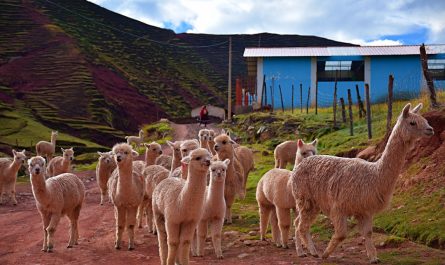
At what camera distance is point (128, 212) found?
10.1m

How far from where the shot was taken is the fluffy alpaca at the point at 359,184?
7738 mm

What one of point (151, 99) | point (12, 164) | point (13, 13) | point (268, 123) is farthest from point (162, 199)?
point (13, 13)

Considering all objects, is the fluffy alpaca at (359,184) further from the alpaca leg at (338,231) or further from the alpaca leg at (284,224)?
the alpaca leg at (284,224)

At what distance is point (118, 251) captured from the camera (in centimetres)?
983

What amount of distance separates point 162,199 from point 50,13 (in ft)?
223

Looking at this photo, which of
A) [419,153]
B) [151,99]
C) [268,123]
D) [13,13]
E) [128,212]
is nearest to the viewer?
[128,212]

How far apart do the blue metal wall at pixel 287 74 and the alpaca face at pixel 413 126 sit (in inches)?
1348

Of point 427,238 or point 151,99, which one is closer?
point 427,238

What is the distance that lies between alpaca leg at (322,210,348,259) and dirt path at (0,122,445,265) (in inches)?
7.6

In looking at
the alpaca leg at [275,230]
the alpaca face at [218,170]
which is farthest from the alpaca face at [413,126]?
the alpaca leg at [275,230]

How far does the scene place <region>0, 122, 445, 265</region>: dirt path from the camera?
814 cm

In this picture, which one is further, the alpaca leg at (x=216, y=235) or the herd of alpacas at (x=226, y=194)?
the alpaca leg at (x=216, y=235)

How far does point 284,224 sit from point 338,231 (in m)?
1.66

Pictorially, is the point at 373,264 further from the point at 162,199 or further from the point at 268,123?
the point at 268,123
